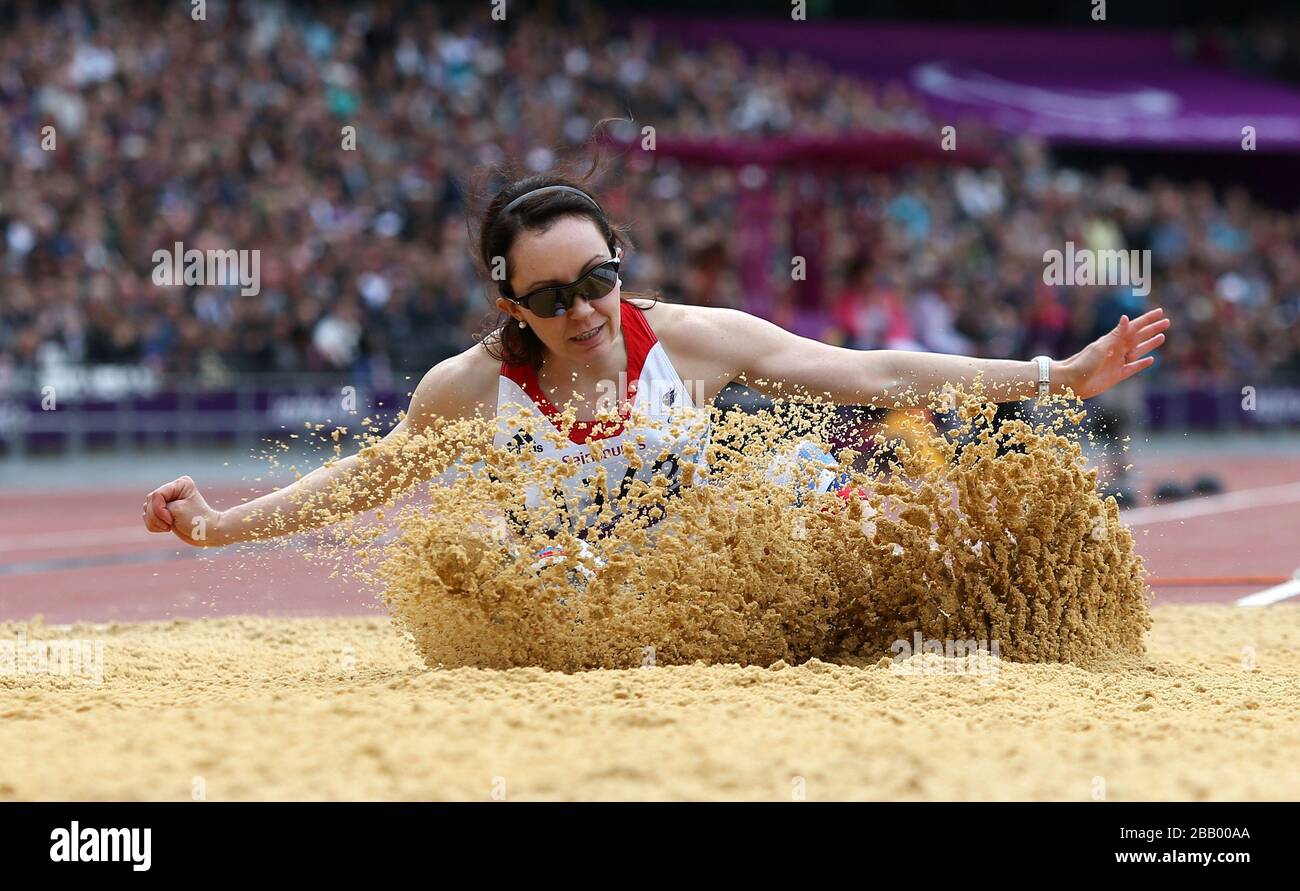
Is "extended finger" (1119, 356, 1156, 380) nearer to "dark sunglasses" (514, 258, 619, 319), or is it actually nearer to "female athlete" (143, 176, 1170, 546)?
"female athlete" (143, 176, 1170, 546)

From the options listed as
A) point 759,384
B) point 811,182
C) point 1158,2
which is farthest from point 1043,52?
point 759,384

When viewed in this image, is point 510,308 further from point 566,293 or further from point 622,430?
point 622,430

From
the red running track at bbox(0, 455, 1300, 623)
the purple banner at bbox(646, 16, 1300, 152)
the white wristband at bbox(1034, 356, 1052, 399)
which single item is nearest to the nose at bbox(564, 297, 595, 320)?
the red running track at bbox(0, 455, 1300, 623)

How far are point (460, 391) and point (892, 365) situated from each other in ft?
4.48

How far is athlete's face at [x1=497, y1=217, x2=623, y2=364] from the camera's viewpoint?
4.93m

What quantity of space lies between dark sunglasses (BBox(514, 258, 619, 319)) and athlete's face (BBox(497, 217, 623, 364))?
1cm

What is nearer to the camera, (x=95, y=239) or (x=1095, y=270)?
(x=95, y=239)

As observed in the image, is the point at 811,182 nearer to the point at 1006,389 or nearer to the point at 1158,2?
the point at 1006,389

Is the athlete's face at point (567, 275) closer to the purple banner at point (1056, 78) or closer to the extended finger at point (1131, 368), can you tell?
the extended finger at point (1131, 368)

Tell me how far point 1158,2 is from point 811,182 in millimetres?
18694

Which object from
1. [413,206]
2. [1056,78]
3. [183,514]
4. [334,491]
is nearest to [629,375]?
[334,491]

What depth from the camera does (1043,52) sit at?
3312 cm

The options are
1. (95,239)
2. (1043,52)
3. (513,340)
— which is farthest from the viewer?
(1043,52)
